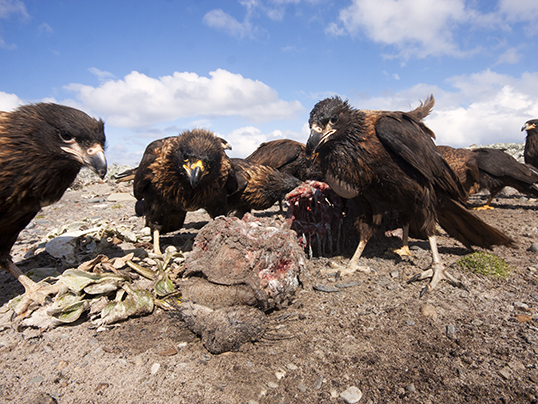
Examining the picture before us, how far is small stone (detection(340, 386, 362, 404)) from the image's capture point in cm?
187

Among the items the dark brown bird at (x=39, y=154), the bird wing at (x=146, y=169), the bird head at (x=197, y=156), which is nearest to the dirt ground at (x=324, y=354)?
the dark brown bird at (x=39, y=154)

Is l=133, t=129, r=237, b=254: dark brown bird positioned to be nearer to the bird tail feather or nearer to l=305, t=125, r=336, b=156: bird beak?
l=305, t=125, r=336, b=156: bird beak

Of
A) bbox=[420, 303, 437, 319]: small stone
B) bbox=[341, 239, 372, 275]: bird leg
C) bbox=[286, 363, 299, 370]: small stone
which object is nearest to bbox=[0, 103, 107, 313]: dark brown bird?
bbox=[286, 363, 299, 370]: small stone

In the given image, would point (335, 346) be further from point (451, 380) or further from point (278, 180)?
point (278, 180)

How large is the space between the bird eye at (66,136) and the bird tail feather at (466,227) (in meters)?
4.11

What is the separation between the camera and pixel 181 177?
4.08 meters

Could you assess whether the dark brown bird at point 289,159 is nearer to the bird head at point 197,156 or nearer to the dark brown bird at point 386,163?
the bird head at point 197,156

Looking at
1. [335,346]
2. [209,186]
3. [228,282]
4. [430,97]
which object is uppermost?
[430,97]

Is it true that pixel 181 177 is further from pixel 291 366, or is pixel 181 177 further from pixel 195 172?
pixel 291 366

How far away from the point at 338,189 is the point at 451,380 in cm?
224

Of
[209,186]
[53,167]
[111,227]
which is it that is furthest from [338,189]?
[111,227]

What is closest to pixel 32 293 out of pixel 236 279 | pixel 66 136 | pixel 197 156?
pixel 66 136

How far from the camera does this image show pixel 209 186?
4.27 m

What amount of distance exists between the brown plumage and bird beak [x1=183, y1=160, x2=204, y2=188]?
5.89 m
